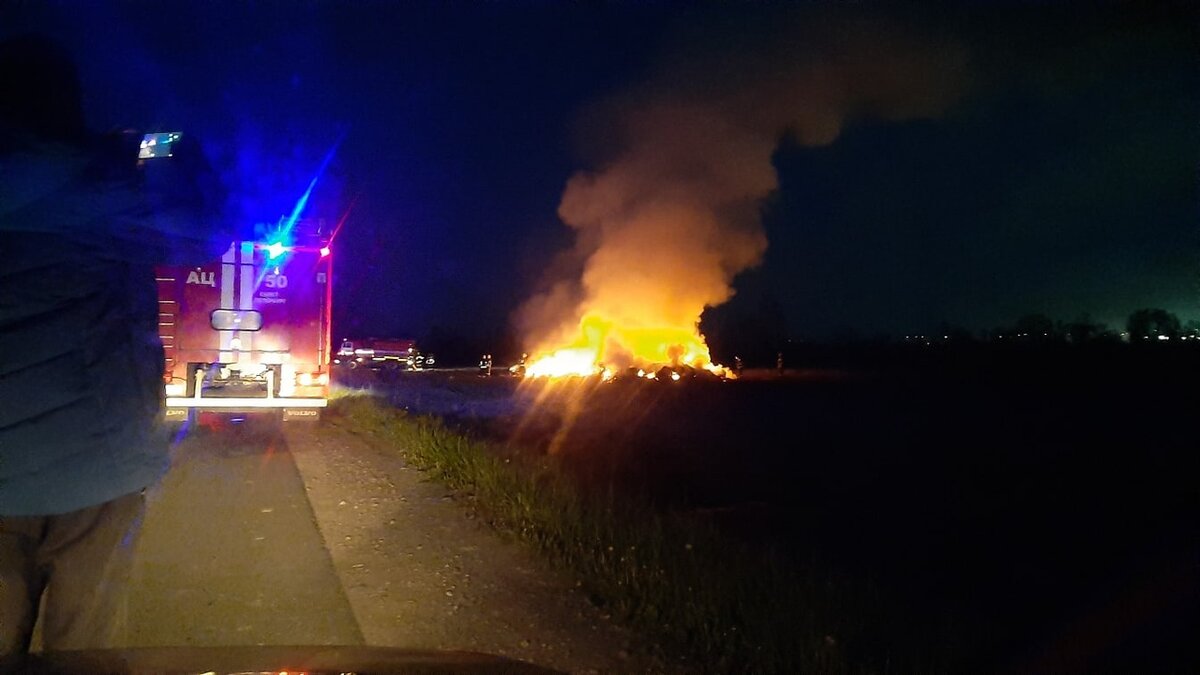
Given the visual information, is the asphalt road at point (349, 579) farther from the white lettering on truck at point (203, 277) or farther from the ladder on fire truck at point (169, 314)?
the white lettering on truck at point (203, 277)

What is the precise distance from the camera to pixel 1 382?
8.63ft

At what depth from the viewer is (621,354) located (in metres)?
51.2

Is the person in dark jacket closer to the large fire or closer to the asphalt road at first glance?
the asphalt road

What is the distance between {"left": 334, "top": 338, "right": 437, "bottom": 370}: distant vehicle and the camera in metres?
60.4

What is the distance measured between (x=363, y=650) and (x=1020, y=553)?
8418mm

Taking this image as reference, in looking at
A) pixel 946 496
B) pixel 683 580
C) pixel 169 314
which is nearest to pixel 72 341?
pixel 683 580

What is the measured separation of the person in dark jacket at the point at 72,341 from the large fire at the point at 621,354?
43513 mm

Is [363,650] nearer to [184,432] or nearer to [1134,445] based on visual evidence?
[184,432]

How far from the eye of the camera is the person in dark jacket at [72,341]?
2600 millimetres

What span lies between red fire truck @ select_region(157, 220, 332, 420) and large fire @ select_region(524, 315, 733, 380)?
3084cm

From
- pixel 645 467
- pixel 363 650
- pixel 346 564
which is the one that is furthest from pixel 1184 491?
pixel 363 650

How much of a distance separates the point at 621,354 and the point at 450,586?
4440 cm

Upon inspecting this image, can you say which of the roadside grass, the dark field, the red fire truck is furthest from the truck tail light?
the roadside grass

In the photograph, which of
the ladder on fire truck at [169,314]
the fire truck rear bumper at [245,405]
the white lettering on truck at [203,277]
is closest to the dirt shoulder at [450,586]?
the fire truck rear bumper at [245,405]
